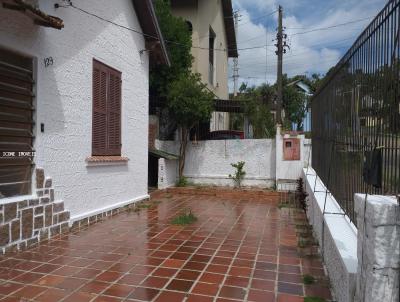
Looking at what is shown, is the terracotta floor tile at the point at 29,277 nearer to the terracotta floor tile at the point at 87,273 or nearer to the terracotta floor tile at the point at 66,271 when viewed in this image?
the terracotta floor tile at the point at 66,271

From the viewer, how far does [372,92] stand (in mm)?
3148

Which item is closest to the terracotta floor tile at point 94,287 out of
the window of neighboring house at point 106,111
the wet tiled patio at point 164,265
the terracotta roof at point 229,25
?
the wet tiled patio at point 164,265

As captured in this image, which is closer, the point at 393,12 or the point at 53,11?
the point at 393,12

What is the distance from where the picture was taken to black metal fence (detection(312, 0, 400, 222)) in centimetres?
250

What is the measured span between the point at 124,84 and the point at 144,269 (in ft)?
16.7

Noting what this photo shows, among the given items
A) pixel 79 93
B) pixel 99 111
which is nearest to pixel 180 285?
pixel 79 93

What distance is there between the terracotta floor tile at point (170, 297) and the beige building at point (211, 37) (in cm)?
1330

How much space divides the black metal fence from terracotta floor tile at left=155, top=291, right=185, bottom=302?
1.84 m

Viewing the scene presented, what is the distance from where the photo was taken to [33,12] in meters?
4.84

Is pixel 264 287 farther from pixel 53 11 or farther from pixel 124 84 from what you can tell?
pixel 124 84

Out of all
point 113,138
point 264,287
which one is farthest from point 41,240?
point 264,287

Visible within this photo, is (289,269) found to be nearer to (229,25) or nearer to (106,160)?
(106,160)

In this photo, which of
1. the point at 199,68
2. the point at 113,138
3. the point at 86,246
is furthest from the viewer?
the point at 199,68

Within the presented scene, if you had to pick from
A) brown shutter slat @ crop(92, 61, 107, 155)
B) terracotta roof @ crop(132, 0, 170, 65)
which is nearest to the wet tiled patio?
brown shutter slat @ crop(92, 61, 107, 155)
